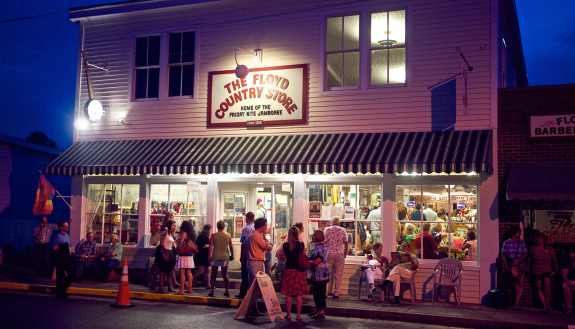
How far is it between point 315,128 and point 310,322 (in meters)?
5.36

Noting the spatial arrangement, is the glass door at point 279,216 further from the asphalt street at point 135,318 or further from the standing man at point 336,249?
the asphalt street at point 135,318

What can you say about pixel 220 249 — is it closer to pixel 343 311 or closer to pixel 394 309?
pixel 343 311

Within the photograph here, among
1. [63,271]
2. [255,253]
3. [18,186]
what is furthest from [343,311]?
[18,186]

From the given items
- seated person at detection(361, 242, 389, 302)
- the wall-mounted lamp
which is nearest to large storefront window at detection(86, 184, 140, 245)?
the wall-mounted lamp

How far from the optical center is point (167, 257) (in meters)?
12.1

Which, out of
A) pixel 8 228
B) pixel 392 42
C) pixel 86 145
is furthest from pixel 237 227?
pixel 8 228

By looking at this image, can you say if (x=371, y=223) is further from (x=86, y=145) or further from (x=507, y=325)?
(x=86, y=145)

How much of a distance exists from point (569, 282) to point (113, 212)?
12.0 m

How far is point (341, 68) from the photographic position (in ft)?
43.3

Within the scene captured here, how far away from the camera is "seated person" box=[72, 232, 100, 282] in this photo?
540 inches

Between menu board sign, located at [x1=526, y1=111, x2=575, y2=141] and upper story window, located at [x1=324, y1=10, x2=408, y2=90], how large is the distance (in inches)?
119

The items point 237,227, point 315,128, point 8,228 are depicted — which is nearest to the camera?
point 315,128

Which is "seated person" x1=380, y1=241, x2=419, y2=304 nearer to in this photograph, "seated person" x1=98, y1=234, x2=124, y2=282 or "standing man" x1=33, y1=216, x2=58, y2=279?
"seated person" x1=98, y1=234, x2=124, y2=282

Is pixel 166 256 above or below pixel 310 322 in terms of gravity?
above
